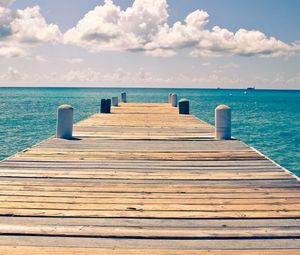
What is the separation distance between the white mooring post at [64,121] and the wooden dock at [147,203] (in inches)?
71.3

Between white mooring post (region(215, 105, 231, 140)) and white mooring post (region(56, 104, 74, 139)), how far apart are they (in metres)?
4.57

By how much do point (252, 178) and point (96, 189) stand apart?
9.76 ft

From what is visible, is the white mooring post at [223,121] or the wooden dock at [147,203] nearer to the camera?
the wooden dock at [147,203]

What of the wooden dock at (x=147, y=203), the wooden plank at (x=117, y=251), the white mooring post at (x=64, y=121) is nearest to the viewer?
the wooden plank at (x=117, y=251)

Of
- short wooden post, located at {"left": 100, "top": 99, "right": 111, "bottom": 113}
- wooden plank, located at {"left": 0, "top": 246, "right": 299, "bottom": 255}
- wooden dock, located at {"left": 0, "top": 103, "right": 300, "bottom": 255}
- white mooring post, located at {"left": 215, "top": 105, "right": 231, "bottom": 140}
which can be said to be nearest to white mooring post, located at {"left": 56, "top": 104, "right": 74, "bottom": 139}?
wooden dock, located at {"left": 0, "top": 103, "right": 300, "bottom": 255}

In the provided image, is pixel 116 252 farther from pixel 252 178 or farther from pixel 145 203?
pixel 252 178

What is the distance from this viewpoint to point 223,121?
11.5 meters

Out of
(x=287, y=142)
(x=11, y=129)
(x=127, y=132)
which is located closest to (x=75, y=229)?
(x=127, y=132)

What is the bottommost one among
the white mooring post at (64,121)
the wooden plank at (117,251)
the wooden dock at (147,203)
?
the wooden plank at (117,251)

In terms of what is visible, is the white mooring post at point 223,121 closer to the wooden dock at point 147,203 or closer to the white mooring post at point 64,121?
the wooden dock at point 147,203

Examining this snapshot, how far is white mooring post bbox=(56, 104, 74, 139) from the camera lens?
11.2 metres

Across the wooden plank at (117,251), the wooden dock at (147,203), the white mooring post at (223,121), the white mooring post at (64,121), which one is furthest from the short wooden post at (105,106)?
the wooden plank at (117,251)

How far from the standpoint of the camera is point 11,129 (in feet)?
112

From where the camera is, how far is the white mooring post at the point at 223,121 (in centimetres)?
1130
